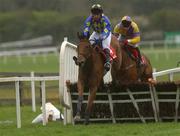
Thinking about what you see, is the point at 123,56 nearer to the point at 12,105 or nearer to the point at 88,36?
the point at 88,36

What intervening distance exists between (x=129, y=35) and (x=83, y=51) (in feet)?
7.37

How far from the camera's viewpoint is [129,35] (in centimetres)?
1424

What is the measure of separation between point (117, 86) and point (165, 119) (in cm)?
106

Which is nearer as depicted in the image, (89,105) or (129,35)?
(89,105)

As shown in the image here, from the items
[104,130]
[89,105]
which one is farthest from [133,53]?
[104,130]

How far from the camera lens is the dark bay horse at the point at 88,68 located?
40.2 ft

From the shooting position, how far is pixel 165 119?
12.4 m

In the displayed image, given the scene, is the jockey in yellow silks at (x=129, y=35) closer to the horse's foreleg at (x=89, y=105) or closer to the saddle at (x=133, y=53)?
the saddle at (x=133, y=53)

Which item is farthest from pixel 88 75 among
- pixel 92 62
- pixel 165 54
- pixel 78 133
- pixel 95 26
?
pixel 165 54

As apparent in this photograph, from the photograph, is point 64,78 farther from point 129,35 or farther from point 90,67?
point 129,35

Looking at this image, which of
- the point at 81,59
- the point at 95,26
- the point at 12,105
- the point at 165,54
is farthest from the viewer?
the point at 165,54

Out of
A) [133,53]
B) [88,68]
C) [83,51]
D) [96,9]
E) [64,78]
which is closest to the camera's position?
[83,51]

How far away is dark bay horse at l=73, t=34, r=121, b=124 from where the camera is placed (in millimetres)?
12242

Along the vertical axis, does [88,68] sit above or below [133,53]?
below
